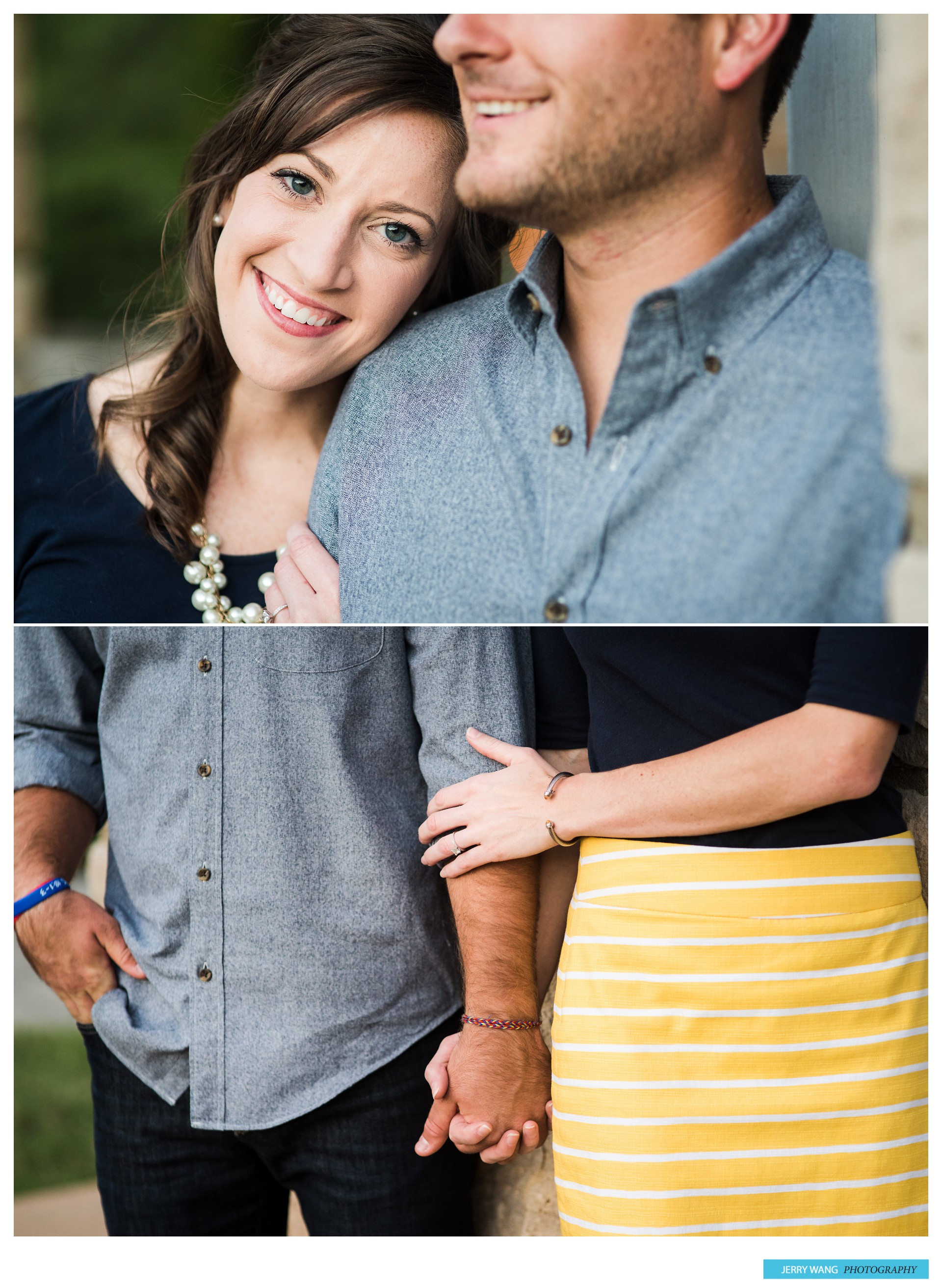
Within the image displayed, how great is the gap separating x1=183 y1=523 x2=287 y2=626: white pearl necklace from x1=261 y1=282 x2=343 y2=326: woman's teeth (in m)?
0.27

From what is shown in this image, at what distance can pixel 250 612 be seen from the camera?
49.7 inches

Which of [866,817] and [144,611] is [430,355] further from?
[866,817]

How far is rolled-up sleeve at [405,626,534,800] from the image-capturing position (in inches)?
48.9

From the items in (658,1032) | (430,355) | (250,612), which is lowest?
(658,1032)

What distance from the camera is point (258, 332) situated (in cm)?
123

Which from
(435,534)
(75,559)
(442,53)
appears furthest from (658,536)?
(75,559)

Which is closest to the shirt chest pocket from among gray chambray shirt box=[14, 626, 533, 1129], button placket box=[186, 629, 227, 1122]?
gray chambray shirt box=[14, 626, 533, 1129]

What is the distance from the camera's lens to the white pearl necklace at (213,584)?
1.25m

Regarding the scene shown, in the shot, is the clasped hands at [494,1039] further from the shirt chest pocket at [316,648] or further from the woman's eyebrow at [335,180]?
the woman's eyebrow at [335,180]

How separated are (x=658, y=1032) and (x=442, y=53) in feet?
3.86

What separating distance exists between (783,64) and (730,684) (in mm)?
711

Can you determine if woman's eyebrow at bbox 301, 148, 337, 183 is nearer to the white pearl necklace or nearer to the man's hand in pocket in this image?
the white pearl necklace

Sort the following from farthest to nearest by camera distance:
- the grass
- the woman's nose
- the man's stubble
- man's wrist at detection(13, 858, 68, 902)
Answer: the grass
man's wrist at detection(13, 858, 68, 902)
the woman's nose
the man's stubble

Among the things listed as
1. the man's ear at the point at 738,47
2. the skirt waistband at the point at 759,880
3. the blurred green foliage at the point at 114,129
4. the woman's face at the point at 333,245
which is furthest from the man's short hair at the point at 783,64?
the skirt waistband at the point at 759,880
